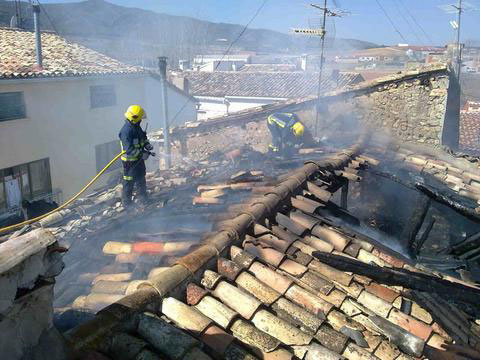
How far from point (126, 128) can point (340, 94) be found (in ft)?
25.2

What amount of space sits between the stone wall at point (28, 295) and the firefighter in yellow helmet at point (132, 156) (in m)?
5.24

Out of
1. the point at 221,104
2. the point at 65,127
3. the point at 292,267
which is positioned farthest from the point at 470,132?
the point at 292,267

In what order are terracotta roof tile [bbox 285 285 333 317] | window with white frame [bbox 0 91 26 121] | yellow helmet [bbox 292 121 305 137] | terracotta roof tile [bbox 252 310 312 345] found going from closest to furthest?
terracotta roof tile [bbox 252 310 312 345] < terracotta roof tile [bbox 285 285 333 317] < yellow helmet [bbox 292 121 305 137] < window with white frame [bbox 0 91 26 121]

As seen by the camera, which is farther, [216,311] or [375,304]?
[375,304]

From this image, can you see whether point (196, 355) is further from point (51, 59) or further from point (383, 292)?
point (51, 59)

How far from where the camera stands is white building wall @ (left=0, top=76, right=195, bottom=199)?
48.6 feet

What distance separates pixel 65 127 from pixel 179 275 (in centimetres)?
1560

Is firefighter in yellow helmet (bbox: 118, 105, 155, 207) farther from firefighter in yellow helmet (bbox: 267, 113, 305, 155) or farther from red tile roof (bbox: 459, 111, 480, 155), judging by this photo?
red tile roof (bbox: 459, 111, 480, 155)

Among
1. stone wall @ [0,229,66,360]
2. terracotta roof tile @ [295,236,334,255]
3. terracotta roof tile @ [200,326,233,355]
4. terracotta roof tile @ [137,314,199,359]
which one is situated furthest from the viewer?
terracotta roof tile @ [295,236,334,255]

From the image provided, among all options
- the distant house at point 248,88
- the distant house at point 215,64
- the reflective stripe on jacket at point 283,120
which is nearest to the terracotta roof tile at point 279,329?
the reflective stripe on jacket at point 283,120

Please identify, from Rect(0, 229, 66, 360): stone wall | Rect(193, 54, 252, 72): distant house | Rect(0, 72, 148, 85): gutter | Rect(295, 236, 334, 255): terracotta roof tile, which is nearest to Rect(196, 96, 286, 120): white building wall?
Rect(0, 72, 148, 85): gutter

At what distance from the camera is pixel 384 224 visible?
25.8 ft

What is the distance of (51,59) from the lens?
17.3 m

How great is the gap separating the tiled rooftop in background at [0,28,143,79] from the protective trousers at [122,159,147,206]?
918 cm
